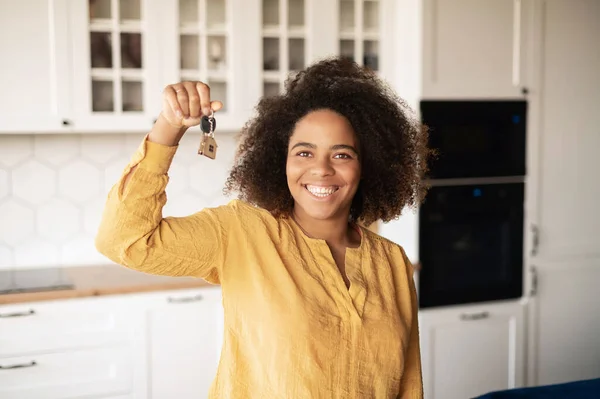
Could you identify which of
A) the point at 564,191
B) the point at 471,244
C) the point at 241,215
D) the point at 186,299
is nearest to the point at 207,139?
the point at 241,215

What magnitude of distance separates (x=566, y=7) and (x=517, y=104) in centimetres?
56

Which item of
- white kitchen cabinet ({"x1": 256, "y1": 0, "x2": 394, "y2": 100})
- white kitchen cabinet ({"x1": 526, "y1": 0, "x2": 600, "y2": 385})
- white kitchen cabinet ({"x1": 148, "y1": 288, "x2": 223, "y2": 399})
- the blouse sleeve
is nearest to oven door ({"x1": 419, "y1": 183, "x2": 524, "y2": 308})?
white kitchen cabinet ({"x1": 526, "y1": 0, "x2": 600, "y2": 385})

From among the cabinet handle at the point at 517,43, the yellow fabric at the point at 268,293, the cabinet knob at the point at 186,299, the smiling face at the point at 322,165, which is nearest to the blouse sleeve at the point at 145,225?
the yellow fabric at the point at 268,293

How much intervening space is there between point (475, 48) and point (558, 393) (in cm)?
194

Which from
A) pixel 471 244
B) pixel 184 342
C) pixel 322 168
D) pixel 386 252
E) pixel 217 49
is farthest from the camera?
pixel 471 244

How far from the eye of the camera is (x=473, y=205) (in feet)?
10.5

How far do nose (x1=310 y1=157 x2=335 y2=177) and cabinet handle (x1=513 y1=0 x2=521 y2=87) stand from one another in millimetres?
2147

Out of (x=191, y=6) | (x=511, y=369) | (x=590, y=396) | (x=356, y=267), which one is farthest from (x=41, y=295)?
(x=511, y=369)

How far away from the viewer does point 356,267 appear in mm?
1408

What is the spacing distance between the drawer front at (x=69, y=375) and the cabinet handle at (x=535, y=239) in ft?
6.33

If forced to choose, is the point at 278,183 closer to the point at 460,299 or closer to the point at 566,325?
the point at 460,299

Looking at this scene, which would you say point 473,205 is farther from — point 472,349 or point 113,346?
point 113,346

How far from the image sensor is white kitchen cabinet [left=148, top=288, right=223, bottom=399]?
281 centimetres

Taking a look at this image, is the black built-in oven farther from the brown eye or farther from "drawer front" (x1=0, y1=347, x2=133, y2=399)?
the brown eye
